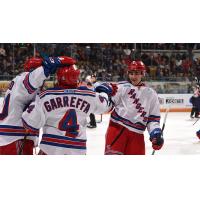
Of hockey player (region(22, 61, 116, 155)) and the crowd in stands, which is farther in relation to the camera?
the crowd in stands

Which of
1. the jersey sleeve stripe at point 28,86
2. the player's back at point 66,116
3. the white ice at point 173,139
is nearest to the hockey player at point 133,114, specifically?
the player's back at point 66,116

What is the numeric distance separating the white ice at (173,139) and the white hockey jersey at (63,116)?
2.01 m

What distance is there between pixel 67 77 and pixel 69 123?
240mm

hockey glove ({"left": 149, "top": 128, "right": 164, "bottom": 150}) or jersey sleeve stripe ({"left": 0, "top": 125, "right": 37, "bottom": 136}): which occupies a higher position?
jersey sleeve stripe ({"left": 0, "top": 125, "right": 37, "bottom": 136})

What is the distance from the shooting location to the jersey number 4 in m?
2.02

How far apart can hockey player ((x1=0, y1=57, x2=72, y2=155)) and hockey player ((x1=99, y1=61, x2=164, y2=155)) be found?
584 millimetres

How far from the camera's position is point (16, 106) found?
7.88ft

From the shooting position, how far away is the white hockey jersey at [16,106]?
7.51 feet

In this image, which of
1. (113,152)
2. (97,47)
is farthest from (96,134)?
(97,47)

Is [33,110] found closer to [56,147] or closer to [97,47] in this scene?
[56,147]

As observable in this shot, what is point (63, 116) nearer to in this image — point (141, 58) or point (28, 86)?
point (28, 86)

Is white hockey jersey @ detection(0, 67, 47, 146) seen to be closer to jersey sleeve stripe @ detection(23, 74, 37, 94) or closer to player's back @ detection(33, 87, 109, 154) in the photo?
jersey sleeve stripe @ detection(23, 74, 37, 94)

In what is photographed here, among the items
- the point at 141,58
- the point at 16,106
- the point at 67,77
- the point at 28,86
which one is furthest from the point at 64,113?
the point at 141,58

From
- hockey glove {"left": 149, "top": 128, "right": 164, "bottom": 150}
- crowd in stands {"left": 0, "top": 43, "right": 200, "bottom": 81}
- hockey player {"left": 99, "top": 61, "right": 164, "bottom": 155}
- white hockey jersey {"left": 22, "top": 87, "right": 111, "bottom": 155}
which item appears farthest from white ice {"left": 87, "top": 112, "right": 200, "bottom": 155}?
crowd in stands {"left": 0, "top": 43, "right": 200, "bottom": 81}
